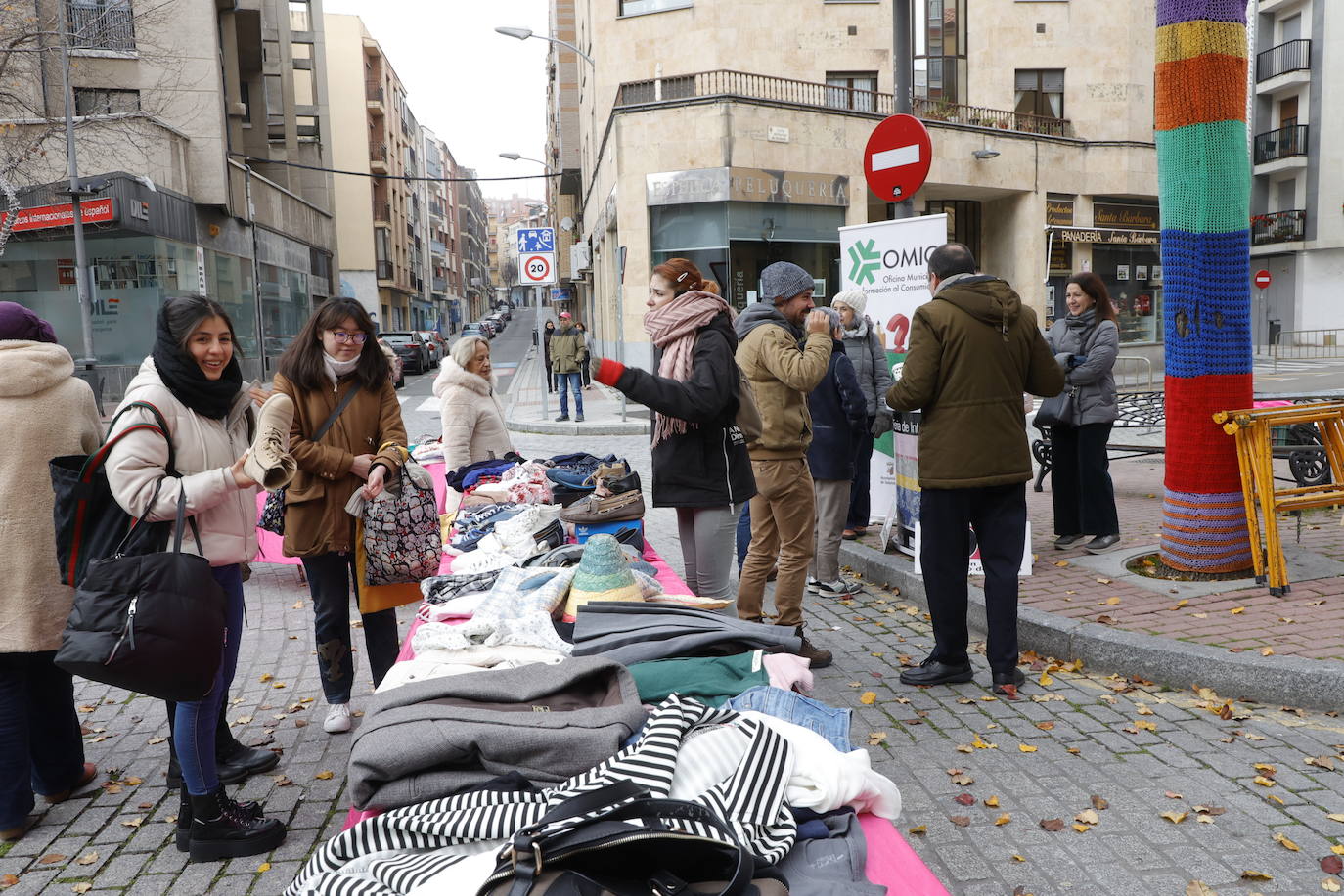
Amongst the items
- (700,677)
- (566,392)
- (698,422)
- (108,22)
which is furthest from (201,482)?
(108,22)

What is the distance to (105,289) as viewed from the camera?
2361cm

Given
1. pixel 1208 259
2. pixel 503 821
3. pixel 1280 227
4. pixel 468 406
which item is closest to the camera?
pixel 503 821

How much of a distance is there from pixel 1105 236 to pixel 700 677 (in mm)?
30986

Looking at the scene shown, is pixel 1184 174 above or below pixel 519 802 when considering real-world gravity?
above

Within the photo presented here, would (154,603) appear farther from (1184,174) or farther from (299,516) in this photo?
(1184,174)

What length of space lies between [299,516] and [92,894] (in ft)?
5.25

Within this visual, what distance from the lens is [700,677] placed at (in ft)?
9.20

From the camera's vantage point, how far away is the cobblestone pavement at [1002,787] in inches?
126

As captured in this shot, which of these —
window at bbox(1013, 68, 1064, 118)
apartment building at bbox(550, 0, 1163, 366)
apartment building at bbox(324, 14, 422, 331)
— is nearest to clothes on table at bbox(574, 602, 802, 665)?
apartment building at bbox(550, 0, 1163, 366)

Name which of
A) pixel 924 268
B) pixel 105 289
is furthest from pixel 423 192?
pixel 924 268

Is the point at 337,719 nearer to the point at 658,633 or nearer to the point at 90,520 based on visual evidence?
the point at 90,520

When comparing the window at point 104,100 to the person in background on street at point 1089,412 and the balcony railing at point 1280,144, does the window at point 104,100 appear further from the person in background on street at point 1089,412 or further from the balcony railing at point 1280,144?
the balcony railing at point 1280,144

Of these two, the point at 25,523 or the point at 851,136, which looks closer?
the point at 25,523

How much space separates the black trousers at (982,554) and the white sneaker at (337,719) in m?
2.88
